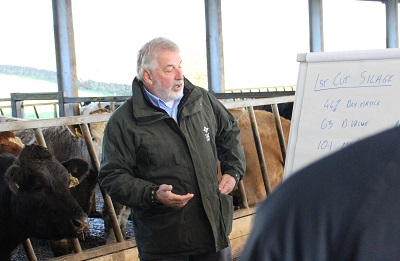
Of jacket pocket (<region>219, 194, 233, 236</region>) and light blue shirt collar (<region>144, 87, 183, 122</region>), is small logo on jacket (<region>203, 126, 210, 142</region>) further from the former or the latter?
jacket pocket (<region>219, 194, 233, 236</region>)

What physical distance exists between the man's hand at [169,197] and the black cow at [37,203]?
4.80 ft

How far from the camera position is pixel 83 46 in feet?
58.2

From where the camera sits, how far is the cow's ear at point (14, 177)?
421 cm

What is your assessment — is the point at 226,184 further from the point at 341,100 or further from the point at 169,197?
the point at 341,100

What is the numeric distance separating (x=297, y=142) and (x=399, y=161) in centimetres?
201

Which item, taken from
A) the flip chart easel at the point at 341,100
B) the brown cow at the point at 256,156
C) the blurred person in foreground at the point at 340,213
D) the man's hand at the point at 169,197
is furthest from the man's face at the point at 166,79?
the brown cow at the point at 256,156

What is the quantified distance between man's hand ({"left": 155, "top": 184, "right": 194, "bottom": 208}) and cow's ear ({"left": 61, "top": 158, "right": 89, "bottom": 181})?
199 centimetres

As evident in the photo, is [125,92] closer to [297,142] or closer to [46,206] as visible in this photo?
[46,206]

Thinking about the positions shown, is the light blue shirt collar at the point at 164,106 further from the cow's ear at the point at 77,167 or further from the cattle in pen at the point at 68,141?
the cattle in pen at the point at 68,141

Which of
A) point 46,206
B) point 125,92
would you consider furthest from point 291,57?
point 46,206

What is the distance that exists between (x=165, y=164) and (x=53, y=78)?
1489 cm

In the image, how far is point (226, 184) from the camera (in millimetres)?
3145

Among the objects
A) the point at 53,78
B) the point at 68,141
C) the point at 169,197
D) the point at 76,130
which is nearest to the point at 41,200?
the point at 169,197

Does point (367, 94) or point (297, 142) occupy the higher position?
point (367, 94)
